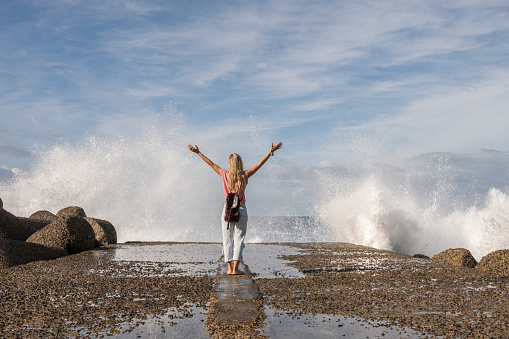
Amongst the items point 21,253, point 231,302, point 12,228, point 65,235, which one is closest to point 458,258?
point 231,302

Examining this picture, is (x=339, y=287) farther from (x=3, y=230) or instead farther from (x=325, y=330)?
(x=3, y=230)

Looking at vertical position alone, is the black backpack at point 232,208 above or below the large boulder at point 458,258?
above

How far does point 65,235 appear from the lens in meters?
12.3

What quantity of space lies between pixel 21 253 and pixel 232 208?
6.24m

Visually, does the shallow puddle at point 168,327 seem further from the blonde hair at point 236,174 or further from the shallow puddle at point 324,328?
the blonde hair at point 236,174

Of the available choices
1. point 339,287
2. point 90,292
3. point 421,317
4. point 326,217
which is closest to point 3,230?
point 90,292

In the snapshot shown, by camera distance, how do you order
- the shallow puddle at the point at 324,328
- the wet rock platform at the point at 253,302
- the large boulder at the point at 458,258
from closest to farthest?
the shallow puddle at the point at 324,328 → the wet rock platform at the point at 253,302 → the large boulder at the point at 458,258

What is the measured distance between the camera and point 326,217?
21500mm

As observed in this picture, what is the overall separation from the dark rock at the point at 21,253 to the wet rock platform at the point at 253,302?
2.59ft

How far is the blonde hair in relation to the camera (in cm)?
723

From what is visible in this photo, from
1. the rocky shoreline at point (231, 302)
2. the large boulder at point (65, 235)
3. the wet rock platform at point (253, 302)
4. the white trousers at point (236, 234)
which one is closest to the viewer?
the wet rock platform at point (253, 302)

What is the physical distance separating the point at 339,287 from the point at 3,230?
10.6 m

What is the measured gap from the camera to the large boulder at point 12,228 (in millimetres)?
12789

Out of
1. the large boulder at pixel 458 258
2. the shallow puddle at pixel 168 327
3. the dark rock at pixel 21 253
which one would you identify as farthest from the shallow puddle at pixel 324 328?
the dark rock at pixel 21 253
